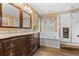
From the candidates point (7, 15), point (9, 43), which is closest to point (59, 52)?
point (9, 43)

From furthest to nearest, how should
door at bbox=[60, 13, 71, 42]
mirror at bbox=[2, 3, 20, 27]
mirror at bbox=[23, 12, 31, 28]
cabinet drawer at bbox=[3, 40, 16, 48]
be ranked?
mirror at bbox=[23, 12, 31, 28] → door at bbox=[60, 13, 71, 42] → mirror at bbox=[2, 3, 20, 27] → cabinet drawer at bbox=[3, 40, 16, 48]

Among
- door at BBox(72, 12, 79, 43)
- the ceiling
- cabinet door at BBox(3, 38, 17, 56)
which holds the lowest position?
cabinet door at BBox(3, 38, 17, 56)

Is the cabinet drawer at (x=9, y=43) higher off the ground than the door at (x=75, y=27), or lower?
lower

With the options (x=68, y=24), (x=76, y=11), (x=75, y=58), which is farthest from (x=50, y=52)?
(x=76, y=11)

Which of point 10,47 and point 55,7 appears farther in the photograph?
point 55,7

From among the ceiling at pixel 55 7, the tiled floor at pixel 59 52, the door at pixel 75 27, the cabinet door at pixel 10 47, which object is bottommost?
the tiled floor at pixel 59 52

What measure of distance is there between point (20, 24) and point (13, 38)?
88cm

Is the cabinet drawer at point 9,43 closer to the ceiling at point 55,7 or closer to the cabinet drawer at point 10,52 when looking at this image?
the cabinet drawer at point 10,52

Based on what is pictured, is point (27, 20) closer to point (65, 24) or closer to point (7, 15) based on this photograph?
point (7, 15)

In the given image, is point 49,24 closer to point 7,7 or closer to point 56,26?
point 56,26

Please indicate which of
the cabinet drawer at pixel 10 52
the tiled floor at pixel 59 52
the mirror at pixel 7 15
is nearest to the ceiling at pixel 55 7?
the mirror at pixel 7 15

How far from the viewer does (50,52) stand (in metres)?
2.36

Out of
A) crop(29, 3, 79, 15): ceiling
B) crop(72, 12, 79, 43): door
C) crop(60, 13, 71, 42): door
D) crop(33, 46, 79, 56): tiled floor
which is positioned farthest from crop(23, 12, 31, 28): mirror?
crop(72, 12, 79, 43): door

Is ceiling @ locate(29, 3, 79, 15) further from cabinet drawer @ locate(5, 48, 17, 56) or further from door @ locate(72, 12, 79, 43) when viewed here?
cabinet drawer @ locate(5, 48, 17, 56)
